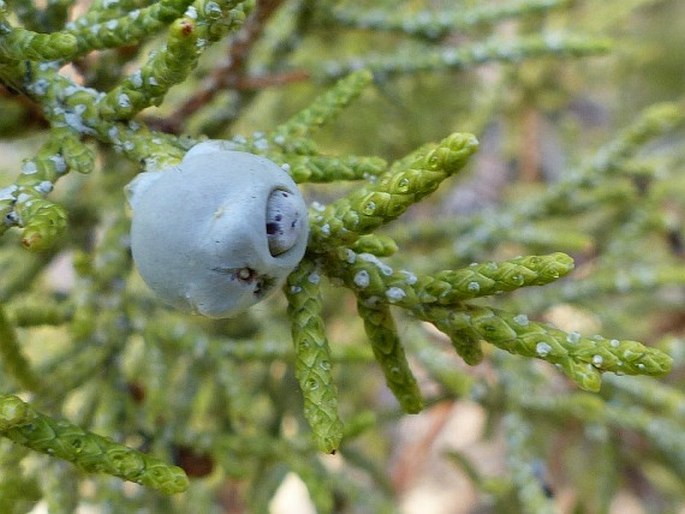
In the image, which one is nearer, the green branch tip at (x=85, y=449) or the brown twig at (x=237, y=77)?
the green branch tip at (x=85, y=449)

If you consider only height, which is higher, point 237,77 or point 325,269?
point 325,269

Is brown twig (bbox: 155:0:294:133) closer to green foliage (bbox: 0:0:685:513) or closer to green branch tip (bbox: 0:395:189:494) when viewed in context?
green foliage (bbox: 0:0:685:513)

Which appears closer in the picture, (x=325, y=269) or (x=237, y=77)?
(x=325, y=269)

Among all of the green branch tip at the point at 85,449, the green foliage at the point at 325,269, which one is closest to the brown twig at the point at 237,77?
the green foliage at the point at 325,269

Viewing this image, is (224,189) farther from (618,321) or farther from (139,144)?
(618,321)

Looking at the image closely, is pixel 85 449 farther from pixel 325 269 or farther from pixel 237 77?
pixel 237 77

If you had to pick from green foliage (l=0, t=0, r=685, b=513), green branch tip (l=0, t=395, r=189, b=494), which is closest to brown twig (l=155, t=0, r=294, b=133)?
green foliage (l=0, t=0, r=685, b=513)

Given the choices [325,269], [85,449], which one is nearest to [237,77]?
[325,269]

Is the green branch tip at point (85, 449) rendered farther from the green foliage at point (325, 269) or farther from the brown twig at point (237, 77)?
the brown twig at point (237, 77)
